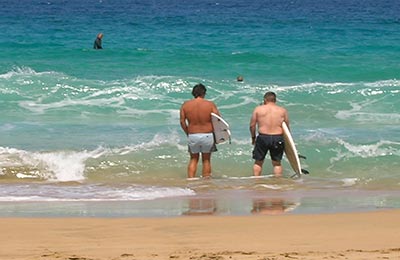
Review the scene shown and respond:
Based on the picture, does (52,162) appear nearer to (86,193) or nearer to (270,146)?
(86,193)

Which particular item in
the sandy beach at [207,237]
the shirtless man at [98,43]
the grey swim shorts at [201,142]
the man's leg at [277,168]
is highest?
the shirtless man at [98,43]

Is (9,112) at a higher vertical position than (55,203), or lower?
higher

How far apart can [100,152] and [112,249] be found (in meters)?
6.23

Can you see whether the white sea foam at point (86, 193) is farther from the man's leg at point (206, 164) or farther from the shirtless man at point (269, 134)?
the shirtless man at point (269, 134)

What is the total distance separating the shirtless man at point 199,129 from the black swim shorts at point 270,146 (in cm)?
56

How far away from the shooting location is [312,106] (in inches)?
738

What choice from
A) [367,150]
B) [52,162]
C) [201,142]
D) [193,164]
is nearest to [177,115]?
[367,150]

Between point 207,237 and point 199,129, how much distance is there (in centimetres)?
410

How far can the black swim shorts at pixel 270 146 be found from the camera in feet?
39.6

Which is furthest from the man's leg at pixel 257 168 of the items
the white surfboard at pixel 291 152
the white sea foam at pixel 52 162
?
the white sea foam at pixel 52 162

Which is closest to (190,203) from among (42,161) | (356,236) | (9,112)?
(356,236)

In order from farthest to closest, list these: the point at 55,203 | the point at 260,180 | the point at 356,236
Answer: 1. the point at 260,180
2. the point at 55,203
3. the point at 356,236

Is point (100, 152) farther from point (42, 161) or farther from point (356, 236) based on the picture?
point (356, 236)

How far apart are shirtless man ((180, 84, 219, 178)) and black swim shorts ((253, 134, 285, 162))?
56cm
